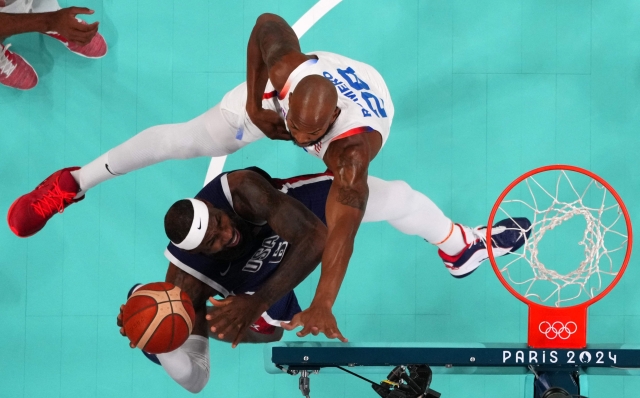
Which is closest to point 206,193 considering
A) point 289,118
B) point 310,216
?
point 310,216

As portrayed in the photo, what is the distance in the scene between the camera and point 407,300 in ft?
19.3

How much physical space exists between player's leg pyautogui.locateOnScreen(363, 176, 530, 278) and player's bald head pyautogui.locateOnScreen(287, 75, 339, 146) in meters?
1.11

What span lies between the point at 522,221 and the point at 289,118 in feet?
7.61

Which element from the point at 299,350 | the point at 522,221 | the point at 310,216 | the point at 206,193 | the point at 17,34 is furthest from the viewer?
the point at 17,34

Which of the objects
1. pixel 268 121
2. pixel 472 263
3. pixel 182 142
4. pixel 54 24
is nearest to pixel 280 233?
pixel 268 121

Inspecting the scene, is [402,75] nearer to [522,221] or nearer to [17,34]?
[522,221]

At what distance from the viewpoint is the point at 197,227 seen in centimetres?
394

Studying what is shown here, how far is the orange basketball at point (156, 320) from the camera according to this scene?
375cm

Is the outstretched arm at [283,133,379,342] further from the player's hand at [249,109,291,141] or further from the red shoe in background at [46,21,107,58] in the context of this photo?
the red shoe in background at [46,21,107,58]

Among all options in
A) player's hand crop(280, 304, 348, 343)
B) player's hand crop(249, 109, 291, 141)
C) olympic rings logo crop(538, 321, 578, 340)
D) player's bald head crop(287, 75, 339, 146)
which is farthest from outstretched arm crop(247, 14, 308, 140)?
olympic rings logo crop(538, 321, 578, 340)

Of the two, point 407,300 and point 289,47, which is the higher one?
point 289,47

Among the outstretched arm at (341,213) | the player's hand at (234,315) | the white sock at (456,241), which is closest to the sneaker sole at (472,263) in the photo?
the white sock at (456,241)

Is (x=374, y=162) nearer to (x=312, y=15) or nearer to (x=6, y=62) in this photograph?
(x=312, y=15)

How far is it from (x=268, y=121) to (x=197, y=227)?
0.87 metres
